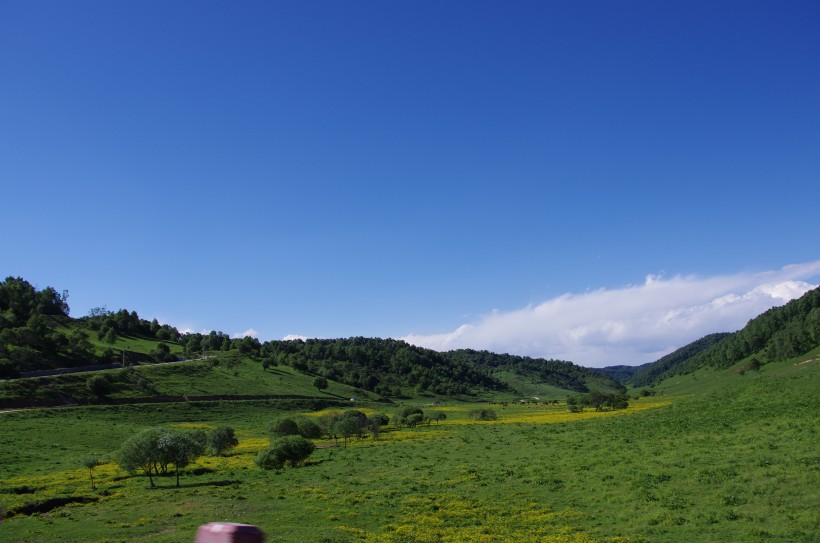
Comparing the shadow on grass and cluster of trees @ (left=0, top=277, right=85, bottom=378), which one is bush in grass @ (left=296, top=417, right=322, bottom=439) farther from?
cluster of trees @ (left=0, top=277, right=85, bottom=378)

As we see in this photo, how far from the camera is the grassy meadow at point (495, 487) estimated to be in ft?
95.7

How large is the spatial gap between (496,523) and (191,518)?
2161 centimetres

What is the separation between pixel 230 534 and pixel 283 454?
2366 inches

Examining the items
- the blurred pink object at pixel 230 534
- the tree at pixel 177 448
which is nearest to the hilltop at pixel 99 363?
the tree at pixel 177 448

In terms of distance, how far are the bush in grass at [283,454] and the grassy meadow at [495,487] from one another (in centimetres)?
186

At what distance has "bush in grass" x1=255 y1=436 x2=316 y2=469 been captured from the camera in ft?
198

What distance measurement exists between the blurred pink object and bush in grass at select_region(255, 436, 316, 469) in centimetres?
5969

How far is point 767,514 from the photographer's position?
88.3 feet

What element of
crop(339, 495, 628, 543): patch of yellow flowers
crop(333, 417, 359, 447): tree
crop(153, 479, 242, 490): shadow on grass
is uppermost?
crop(333, 417, 359, 447): tree

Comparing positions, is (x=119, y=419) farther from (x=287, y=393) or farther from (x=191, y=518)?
(x=191, y=518)

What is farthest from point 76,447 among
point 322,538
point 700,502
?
point 700,502

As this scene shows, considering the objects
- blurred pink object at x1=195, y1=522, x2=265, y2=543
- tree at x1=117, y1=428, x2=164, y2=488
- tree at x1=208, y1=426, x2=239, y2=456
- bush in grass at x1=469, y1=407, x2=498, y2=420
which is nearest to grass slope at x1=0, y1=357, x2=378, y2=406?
tree at x1=208, y1=426, x2=239, y2=456

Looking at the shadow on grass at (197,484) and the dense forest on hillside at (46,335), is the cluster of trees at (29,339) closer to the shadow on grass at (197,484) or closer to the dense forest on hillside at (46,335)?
the dense forest on hillside at (46,335)

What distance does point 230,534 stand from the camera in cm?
489
